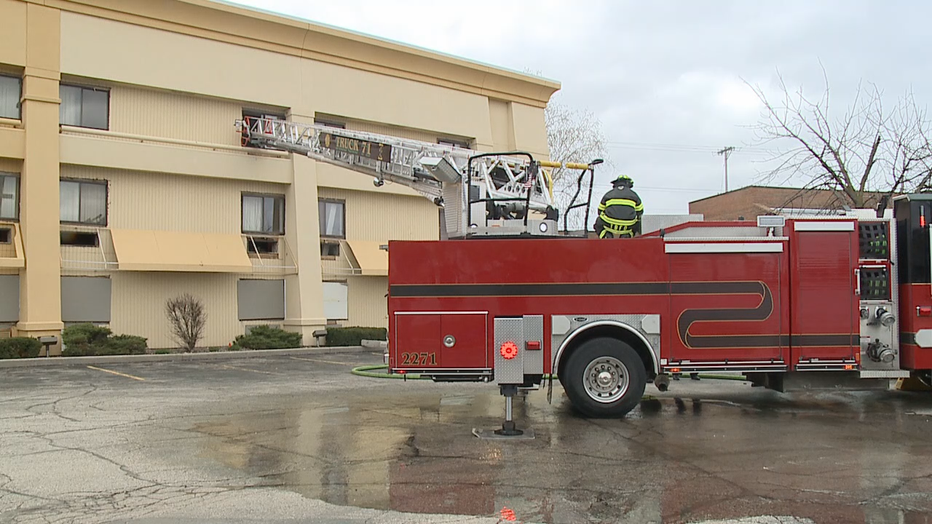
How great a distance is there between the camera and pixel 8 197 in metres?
19.9

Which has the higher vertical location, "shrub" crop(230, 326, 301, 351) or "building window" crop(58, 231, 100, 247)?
"building window" crop(58, 231, 100, 247)

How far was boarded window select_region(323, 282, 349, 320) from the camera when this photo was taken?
24281 mm

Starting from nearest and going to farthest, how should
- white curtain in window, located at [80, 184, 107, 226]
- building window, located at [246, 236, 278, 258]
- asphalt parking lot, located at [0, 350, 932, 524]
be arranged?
asphalt parking lot, located at [0, 350, 932, 524] < white curtain in window, located at [80, 184, 107, 226] < building window, located at [246, 236, 278, 258]

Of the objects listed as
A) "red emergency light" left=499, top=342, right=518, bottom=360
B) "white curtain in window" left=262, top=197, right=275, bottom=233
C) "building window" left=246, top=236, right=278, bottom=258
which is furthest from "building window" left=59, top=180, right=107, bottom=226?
"red emergency light" left=499, top=342, right=518, bottom=360

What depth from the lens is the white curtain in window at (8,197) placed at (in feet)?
65.1

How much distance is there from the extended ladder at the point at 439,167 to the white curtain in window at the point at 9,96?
5654mm

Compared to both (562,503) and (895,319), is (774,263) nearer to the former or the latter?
(895,319)

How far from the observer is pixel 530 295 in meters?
9.15

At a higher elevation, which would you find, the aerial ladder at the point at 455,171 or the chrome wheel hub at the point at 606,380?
the aerial ladder at the point at 455,171

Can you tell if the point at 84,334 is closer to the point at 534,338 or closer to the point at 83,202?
the point at 83,202

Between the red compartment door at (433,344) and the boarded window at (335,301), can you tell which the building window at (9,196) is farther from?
the red compartment door at (433,344)

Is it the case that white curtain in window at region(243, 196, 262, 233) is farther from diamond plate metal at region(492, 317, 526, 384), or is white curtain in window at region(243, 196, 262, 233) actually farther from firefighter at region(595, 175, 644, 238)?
diamond plate metal at region(492, 317, 526, 384)

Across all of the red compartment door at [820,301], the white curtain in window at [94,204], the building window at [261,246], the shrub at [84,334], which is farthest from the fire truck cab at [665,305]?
the building window at [261,246]

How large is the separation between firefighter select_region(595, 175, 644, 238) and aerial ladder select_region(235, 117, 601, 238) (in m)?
1.18
